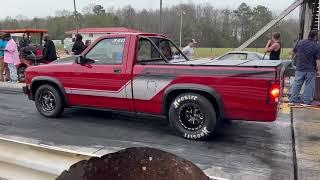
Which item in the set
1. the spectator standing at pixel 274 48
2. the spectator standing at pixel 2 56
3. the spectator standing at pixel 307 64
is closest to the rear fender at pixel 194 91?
the spectator standing at pixel 307 64

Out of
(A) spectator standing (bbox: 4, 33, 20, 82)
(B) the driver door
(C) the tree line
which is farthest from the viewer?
(C) the tree line

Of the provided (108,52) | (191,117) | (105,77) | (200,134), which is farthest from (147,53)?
(200,134)

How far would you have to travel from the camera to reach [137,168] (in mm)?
3105

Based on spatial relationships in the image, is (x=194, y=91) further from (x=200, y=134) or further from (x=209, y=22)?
(x=209, y=22)

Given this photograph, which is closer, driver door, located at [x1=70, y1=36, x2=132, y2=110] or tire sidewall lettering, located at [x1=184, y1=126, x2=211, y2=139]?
tire sidewall lettering, located at [x1=184, y1=126, x2=211, y2=139]

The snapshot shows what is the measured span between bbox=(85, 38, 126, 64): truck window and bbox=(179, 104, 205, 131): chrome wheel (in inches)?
56.4

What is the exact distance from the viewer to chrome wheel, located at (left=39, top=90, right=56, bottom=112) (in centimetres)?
755

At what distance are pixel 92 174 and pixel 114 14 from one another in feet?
232

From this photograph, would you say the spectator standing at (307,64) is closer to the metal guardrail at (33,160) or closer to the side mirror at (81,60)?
the side mirror at (81,60)

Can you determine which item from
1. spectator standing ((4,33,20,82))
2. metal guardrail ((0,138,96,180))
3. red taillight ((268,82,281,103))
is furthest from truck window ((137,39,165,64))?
spectator standing ((4,33,20,82))

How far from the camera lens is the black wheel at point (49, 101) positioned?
741 centimetres

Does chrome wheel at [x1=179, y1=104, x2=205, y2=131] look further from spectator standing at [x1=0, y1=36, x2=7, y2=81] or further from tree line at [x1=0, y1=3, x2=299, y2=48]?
tree line at [x1=0, y1=3, x2=299, y2=48]

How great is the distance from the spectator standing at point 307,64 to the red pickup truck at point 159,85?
2976 millimetres

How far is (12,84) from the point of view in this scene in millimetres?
12492
